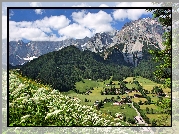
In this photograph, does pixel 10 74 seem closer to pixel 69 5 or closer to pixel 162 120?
pixel 69 5

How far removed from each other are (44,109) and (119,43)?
176 centimetres

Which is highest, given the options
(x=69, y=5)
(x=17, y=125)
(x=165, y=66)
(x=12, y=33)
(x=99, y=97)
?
(x=69, y=5)

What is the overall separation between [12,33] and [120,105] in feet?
7.38

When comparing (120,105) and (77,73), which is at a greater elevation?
(77,73)

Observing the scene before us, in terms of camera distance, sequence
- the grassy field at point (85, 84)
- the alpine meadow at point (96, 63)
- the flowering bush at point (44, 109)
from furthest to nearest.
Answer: the grassy field at point (85, 84) < the alpine meadow at point (96, 63) < the flowering bush at point (44, 109)

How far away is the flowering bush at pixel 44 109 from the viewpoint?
6.79 meters

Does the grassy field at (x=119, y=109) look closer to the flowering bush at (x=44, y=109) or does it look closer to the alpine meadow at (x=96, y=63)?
the alpine meadow at (x=96, y=63)

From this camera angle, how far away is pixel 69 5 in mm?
7031

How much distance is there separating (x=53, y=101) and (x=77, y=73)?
25.5 inches

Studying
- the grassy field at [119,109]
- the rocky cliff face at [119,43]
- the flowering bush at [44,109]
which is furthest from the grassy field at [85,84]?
the rocky cliff face at [119,43]

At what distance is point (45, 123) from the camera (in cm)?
680

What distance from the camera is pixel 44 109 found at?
683 centimetres

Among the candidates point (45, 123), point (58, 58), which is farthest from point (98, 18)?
point (45, 123)

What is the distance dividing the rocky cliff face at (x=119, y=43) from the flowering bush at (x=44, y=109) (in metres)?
0.44
